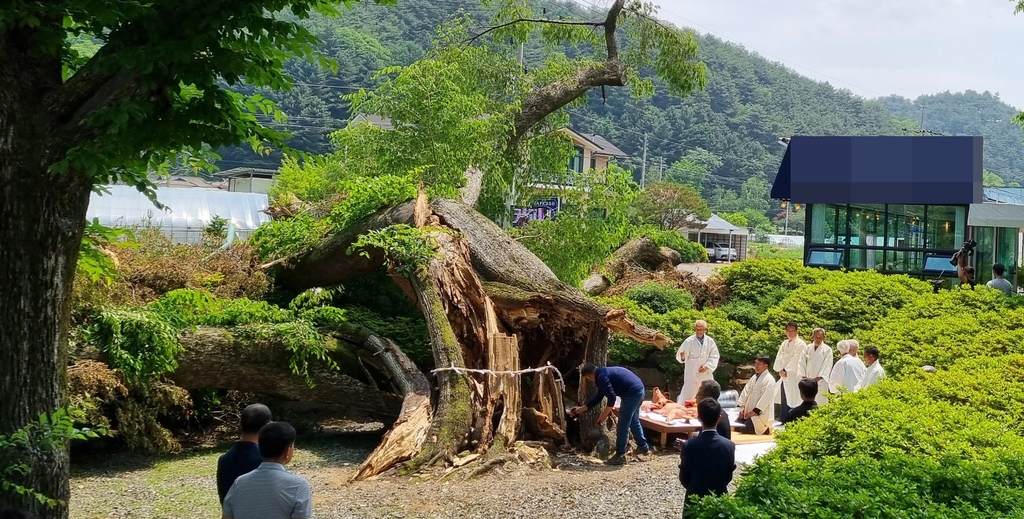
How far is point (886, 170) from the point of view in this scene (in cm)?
2156

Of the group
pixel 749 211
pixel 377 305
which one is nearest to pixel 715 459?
pixel 377 305

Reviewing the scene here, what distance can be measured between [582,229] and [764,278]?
4.69 metres

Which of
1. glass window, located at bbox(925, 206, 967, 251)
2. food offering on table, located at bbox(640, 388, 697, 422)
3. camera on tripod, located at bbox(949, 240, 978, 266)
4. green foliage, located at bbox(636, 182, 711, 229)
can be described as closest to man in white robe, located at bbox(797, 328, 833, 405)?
food offering on table, located at bbox(640, 388, 697, 422)

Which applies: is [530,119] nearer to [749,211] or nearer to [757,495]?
[757,495]

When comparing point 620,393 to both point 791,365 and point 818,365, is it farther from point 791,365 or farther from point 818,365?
point 818,365

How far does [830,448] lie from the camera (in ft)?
22.1

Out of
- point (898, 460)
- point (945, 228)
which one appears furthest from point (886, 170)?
point (898, 460)

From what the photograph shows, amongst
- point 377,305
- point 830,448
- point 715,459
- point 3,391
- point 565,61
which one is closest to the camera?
point 3,391

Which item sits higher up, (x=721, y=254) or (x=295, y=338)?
(x=295, y=338)

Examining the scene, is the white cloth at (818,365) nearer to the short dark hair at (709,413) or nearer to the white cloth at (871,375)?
the white cloth at (871,375)

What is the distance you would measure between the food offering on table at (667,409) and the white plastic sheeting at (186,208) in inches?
539

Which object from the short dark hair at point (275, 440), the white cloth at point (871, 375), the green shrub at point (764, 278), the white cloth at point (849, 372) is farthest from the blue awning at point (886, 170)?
the short dark hair at point (275, 440)

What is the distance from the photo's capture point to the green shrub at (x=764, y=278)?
1817cm

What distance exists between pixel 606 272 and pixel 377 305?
8398 mm
